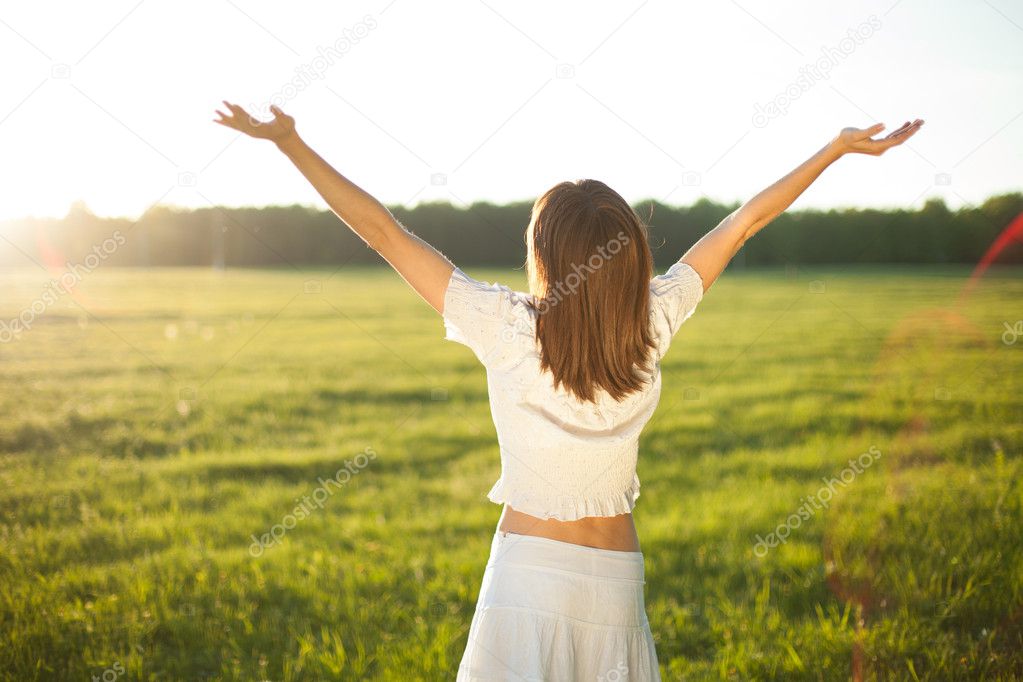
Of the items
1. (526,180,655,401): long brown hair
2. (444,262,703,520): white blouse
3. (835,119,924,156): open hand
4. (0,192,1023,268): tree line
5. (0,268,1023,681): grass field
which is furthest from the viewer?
(0,192,1023,268): tree line

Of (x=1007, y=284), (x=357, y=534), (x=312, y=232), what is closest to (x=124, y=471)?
(x=357, y=534)

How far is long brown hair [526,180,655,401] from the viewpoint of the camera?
82.6 inches

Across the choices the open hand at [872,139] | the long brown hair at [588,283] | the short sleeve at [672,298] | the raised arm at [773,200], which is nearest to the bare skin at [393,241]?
the long brown hair at [588,283]

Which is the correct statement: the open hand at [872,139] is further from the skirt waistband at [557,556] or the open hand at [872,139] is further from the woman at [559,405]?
the skirt waistband at [557,556]

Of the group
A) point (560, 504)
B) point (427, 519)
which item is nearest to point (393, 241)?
point (560, 504)

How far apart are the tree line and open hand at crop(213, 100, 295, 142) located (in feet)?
89.0

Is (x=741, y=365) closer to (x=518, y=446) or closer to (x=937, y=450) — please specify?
(x=937, y=450)

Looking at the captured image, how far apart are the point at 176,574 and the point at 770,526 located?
4.14 meters

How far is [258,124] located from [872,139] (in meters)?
2.24

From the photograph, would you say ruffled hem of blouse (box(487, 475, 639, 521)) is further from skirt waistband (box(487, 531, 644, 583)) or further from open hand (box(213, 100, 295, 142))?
open hand (box(213, 100, 295, 142))

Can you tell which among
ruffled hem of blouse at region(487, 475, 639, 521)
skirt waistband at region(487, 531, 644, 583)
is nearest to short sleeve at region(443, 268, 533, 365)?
ruffled hem of blouse at region(487, 475, 639, 521)

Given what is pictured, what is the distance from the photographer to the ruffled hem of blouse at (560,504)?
2.21m

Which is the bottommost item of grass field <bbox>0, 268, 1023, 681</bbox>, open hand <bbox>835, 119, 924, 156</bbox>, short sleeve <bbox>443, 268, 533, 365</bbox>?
grass field <bbox>0, 268, 1023, 681</bbox>

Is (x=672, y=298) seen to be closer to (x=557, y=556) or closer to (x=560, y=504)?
(x=560, y=504)
